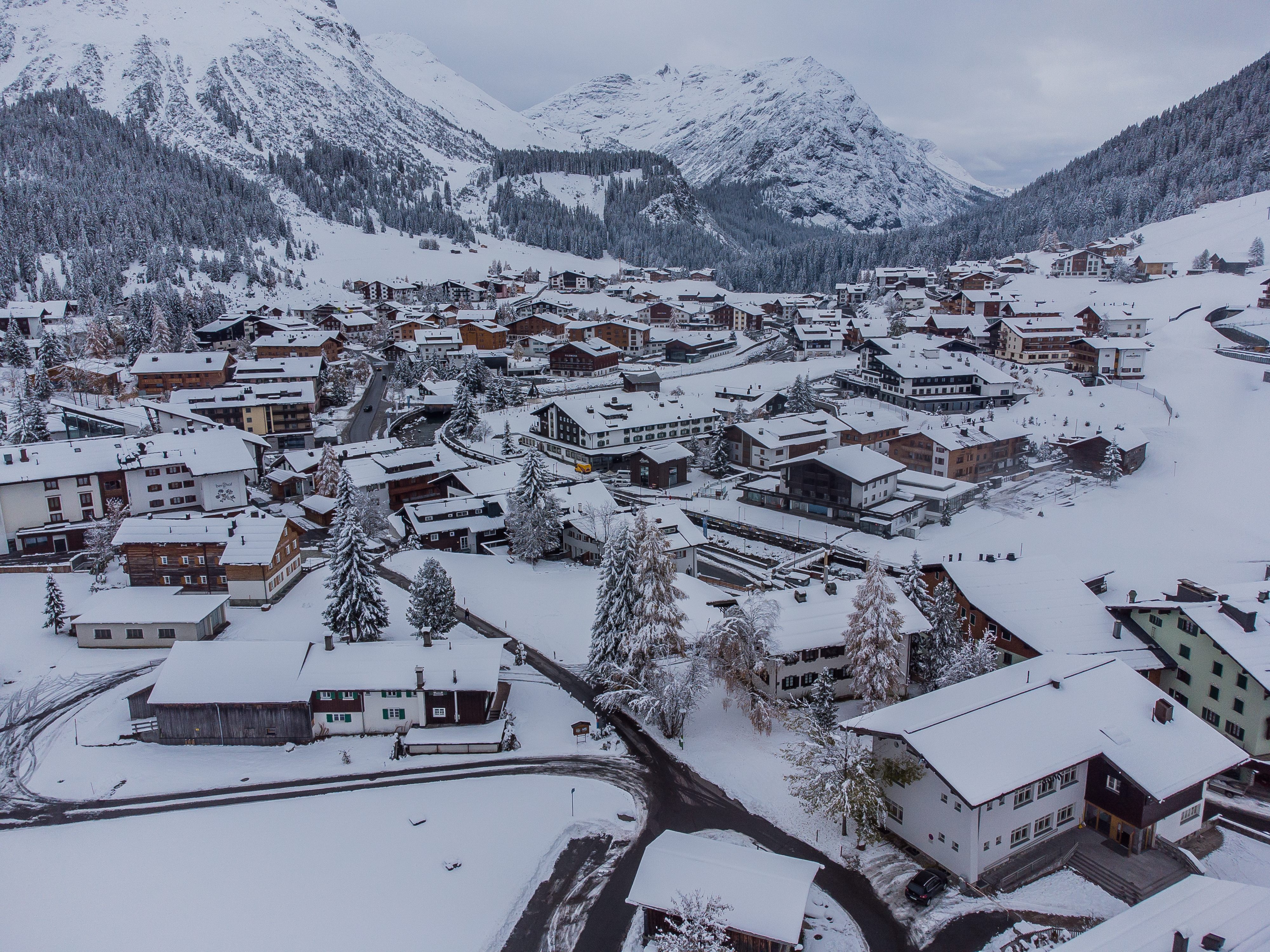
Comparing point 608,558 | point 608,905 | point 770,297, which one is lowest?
point 608,905

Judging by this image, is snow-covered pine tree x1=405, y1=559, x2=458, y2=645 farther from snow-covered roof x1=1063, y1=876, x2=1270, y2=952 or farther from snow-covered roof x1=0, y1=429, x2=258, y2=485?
snow-covered roof x1=0, y1=429, x2=258, y2=485

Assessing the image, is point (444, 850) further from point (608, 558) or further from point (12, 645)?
point (12, 645)

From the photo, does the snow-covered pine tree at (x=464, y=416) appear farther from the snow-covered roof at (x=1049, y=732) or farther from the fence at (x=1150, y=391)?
the fence at (x=1150, y=391)

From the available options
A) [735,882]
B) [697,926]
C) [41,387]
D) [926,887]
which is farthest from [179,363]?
[926,887]

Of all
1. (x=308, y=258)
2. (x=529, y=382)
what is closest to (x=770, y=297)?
(x=529, y=382)

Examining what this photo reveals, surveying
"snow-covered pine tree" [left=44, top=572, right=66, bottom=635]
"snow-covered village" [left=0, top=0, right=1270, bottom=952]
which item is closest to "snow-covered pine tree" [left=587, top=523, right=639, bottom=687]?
"snow-covered village" [left=0, top=0, right=1270, bottom=952]

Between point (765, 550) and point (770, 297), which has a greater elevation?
point (770, 297)
